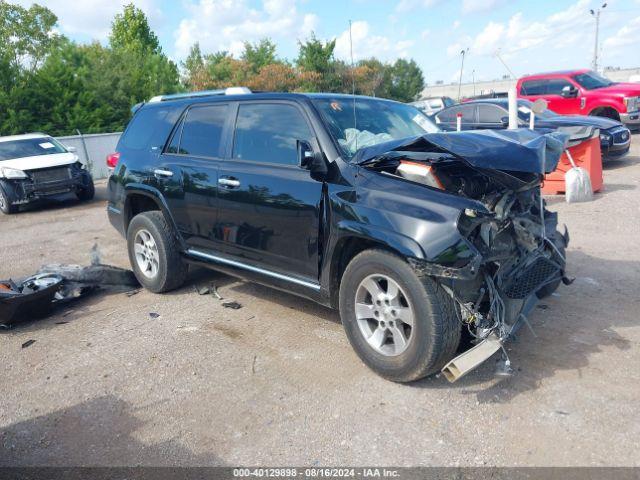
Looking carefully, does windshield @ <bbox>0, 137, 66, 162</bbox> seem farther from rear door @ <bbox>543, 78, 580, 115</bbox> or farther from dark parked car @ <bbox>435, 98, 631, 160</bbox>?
rear door @ <bbox>543, 78, 580, 115</bbox>

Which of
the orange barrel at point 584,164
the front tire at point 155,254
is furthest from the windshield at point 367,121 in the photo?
the orange barrel at point 584,164

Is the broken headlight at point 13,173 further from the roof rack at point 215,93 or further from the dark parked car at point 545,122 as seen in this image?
the dark parked car at point 545,122

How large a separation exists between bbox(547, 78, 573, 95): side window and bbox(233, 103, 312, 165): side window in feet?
42.4

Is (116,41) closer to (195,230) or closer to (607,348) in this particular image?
(195,230)

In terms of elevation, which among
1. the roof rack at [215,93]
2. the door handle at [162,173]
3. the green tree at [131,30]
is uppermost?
the green tree at [131,30]

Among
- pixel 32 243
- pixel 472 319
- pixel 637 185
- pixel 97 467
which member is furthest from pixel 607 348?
pixel 32 243

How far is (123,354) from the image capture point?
4305 mm

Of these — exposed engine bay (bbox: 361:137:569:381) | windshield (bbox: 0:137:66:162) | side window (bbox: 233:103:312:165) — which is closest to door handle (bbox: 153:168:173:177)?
side window (bbox: 233:103:312:165)

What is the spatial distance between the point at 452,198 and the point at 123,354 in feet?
9.33

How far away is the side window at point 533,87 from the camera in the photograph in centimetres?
1523

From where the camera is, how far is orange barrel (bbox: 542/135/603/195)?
357 inches

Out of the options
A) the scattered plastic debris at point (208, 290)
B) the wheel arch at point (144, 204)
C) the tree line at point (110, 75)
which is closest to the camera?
the wheel arch at point (144, 204)

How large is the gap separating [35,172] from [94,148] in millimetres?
7830

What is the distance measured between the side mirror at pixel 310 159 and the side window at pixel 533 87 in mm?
13437
